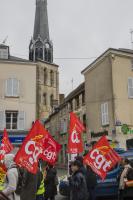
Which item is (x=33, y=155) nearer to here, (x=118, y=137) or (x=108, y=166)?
(x=108, y=166)

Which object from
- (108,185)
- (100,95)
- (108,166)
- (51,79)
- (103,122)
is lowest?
(108,185)

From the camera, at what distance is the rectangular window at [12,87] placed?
30844 millimetres

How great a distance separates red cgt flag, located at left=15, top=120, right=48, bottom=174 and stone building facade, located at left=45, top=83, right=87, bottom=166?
76.1ft

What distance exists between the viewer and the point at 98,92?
29.3m

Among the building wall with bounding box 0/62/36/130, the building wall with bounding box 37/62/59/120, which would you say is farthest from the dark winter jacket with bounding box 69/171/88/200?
the building wall with bounding box 37/62/59/120

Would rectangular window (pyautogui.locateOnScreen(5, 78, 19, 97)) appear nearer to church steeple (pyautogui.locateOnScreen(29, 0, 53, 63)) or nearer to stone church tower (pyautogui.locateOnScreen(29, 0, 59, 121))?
stone church tower (pyautogui.locateOnScreen(29, 0, 59, 121))

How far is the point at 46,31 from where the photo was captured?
88625 millimetres

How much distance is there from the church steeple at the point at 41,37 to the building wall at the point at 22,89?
181 ft

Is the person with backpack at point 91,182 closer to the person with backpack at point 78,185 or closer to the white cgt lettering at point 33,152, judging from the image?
the white cgt lettering at point 33,152

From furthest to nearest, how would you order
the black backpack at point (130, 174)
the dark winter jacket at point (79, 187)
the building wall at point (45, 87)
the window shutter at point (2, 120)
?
the building wall at point (45, 87), the window shutter at point (2, 120), the black backpack at point (130, 174), the dark winter jacket at point (79, 187)

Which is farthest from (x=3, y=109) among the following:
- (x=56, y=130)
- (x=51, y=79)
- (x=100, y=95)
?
(x=51, y=79)

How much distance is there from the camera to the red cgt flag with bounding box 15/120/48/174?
8016mm

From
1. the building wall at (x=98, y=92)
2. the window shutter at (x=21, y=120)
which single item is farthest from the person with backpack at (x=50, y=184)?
the window shutter at (x=21, y=120)

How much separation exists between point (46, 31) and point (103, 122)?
63.8 m
